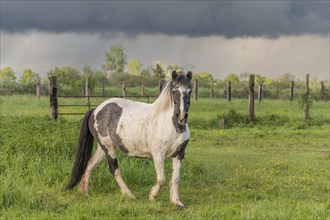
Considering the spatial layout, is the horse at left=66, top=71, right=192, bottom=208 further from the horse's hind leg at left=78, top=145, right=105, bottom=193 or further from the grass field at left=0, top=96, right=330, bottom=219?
the grass field at left=0, top=96, right=330, bottom=219

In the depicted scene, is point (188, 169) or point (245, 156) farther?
point (245, 156)

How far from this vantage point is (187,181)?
10383mm

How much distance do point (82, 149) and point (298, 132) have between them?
14.5 metres

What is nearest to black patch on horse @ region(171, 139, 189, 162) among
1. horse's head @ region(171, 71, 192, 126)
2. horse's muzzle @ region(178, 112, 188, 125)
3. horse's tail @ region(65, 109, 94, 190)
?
Result: horse's head @ region(171, 71, 192, 126)

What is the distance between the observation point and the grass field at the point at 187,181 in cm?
724

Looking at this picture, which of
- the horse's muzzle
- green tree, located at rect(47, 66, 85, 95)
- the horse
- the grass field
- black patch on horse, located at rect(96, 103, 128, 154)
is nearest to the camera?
the grass field

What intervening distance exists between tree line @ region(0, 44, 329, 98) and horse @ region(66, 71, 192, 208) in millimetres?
15122

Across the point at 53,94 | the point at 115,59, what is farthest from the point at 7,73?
the point at 53,94

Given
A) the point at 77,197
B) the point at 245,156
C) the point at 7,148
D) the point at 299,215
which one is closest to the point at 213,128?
the point at 245,156

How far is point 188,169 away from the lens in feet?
36.7

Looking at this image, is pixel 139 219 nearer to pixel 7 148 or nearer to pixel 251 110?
pixel 7 148

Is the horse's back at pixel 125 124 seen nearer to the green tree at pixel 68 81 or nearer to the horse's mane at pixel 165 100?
the horse's mane at pixel 165 100

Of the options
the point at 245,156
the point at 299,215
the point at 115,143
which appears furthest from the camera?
the point at 245,156

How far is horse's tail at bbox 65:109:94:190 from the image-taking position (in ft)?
29.7
